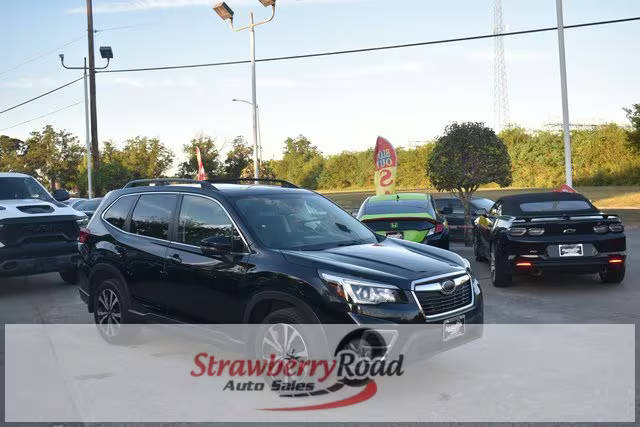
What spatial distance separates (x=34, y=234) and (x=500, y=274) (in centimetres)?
699

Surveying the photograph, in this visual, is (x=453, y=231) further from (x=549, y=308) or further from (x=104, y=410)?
(x=104, y=410)

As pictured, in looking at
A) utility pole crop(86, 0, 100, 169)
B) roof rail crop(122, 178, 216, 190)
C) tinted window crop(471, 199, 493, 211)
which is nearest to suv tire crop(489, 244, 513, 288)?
roof rail crop(122, 178, 216, 190)

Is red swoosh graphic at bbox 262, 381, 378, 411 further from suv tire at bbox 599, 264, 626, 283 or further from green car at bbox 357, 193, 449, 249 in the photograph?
suv tire at bbox 599, 264, 626, 283

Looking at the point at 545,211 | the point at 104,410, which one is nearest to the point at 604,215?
the point at 545,211

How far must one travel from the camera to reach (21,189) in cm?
1214

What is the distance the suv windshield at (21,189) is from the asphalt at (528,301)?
4.94ft

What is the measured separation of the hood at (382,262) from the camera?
211 inches

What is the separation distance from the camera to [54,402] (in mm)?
5473

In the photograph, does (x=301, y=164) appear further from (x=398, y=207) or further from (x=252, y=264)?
(x=252, y=264)

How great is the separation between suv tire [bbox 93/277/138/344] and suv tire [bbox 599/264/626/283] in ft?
21.9

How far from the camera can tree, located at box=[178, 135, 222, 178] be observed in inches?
1705

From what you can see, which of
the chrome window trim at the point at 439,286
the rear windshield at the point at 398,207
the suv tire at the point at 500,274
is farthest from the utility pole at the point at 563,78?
the chrome window trim at the point at 439,286

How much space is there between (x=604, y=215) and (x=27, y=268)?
8.45 metres

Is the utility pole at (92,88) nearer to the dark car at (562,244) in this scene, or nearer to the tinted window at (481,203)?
the tinted window at (481,203)
